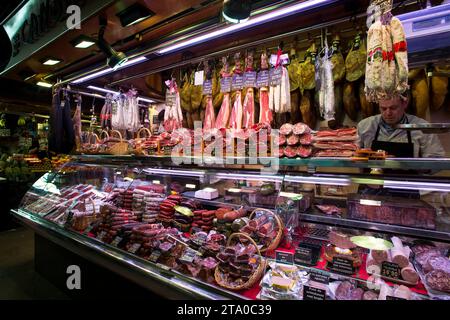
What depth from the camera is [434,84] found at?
9.25 ft

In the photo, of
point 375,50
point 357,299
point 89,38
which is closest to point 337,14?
point 375,50

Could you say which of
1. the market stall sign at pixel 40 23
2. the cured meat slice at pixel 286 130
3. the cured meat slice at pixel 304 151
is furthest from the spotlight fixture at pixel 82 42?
the cured meat slice at pixel 304 151

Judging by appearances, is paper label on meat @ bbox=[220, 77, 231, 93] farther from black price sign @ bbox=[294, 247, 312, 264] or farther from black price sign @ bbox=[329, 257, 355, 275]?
black price sign @ bbox=[329, 257, 355, 275]

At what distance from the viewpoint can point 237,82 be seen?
2867mm

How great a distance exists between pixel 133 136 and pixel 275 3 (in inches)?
120

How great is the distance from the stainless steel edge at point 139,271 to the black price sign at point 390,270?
1.00 metres

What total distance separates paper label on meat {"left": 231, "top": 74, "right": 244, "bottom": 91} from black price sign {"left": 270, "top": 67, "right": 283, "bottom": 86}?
0.38 m

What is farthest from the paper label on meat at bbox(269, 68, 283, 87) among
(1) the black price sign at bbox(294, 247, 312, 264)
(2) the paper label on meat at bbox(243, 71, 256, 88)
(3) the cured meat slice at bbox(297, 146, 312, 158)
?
(1) the black price sign at bbox(294, 247, 312, 264)

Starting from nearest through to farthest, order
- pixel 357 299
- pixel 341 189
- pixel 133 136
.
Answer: pixel 357 299
pixel 341 189
pixel 133 136

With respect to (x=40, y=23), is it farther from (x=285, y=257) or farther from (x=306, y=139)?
(x=285, y=257)

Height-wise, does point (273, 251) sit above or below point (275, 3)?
below

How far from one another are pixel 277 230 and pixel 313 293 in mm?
757

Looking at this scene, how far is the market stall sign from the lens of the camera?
10.9ft
